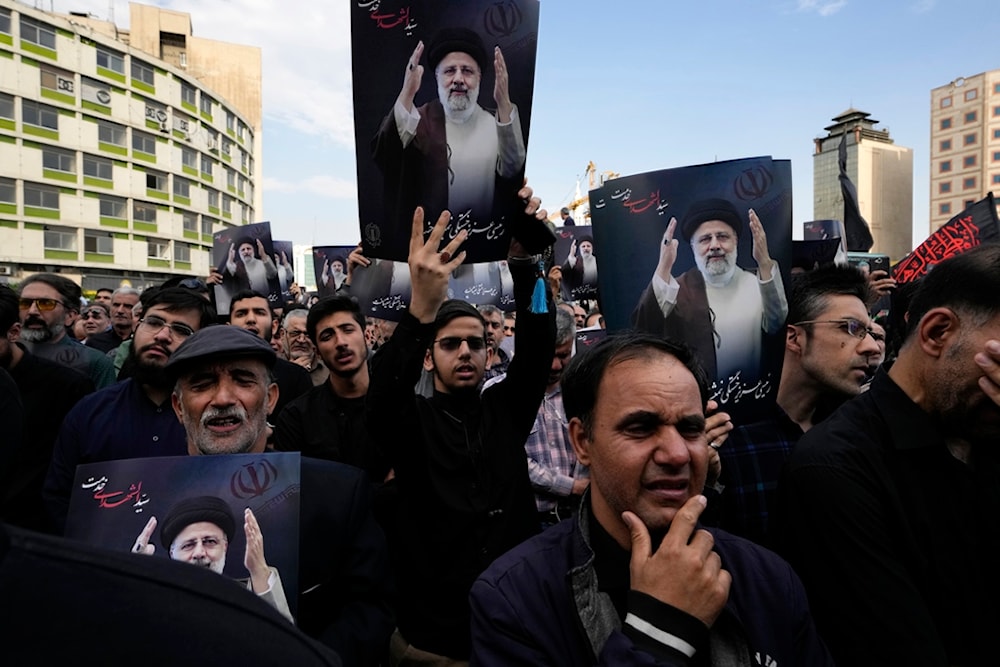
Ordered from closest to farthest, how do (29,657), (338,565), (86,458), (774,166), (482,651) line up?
1. (29,657)
2. (482,651)
3. (338,565)
4. (774,166)
5. (86,458)

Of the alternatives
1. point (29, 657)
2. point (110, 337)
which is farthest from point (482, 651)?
point (110, 337)

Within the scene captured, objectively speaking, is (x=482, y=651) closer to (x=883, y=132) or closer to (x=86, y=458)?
(x=86, y=458)

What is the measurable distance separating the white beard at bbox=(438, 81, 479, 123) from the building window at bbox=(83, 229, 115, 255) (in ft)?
180

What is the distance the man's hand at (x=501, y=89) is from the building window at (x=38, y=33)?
5608 centimetres

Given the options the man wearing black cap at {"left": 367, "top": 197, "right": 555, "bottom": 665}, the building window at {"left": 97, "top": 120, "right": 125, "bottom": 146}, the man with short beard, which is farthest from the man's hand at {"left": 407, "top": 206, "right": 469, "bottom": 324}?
the building window at {"left": 97, "top": 120, "right": 125, "bottom": 146}

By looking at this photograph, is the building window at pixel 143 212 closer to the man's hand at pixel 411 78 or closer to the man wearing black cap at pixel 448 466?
the man wearing black cap at pixel 448 466

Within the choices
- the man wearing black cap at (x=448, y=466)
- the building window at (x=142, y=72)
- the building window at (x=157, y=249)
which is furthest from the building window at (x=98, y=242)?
the man wearing black cap at (x=448, y=466)

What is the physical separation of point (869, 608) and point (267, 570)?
1513mm

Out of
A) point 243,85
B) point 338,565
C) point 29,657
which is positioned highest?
point 243,85

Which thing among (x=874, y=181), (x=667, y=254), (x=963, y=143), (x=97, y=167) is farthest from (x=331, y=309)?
(x=963, y=143)

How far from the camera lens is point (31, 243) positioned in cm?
4450

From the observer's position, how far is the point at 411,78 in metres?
2.27

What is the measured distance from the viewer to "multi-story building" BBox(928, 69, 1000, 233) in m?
57.2

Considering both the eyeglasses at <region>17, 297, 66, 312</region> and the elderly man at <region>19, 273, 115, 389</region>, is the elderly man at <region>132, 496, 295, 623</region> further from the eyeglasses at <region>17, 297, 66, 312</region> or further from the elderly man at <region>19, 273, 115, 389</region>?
the eyeglasses at <region>17, 297, 66, 312</region>
